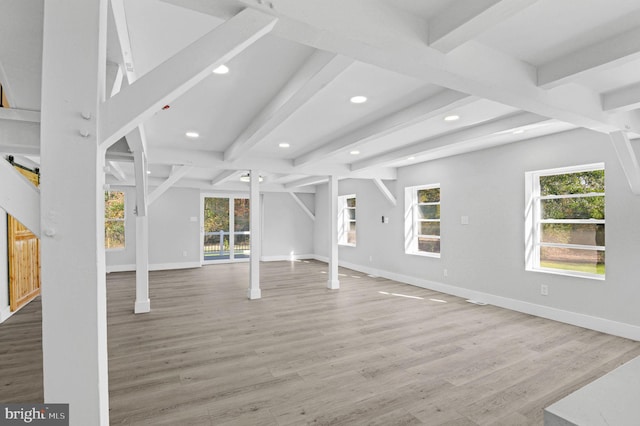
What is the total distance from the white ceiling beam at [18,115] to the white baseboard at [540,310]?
18.9 feet

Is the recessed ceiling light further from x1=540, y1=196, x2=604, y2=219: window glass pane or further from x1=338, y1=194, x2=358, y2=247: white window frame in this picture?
x1=338, y1=194, x2=358, y2=247: white window frame

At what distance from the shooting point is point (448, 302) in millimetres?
5086

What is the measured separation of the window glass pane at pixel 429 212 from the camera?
622 cm

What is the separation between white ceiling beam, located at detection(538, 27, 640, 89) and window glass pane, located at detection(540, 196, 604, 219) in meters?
2.66

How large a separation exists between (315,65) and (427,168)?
4.62 meters

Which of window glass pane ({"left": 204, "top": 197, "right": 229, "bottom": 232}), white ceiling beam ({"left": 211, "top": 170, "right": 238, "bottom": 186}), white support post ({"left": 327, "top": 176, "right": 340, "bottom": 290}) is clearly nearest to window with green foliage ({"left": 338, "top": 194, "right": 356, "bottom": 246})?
white support post ({"left": 327, "top": 176, "right": 340, "bottom": 290})

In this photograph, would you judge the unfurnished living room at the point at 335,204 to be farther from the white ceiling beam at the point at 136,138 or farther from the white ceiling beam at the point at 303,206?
the white ceiling beam at the point at 303,206

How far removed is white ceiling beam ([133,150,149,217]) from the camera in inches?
134

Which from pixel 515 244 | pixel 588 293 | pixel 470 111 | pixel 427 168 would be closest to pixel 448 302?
pixel 515 244

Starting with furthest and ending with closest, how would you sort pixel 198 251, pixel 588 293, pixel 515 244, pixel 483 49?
pixel 198 251, pixel 515 244, pixel 588 293, pixel 483 49

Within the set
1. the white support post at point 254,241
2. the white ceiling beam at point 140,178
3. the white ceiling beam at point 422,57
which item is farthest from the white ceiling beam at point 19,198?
the white support post at point 254,241

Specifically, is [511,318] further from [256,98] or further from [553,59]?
[256,98]

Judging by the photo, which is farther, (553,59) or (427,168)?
(427,168)

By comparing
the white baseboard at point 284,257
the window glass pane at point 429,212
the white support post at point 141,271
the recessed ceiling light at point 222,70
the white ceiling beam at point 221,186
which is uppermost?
the recessed ceiling light at point 222,70
